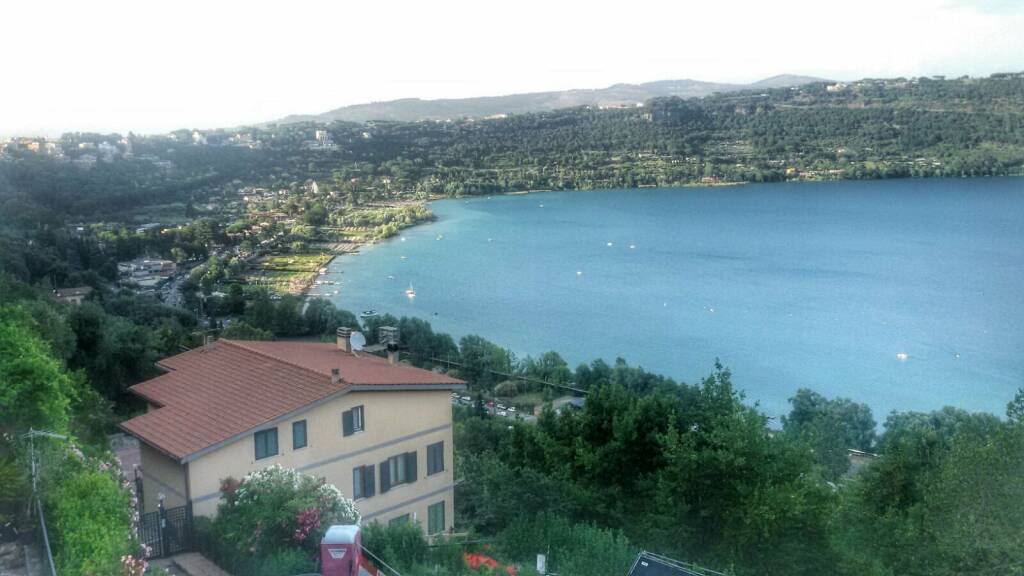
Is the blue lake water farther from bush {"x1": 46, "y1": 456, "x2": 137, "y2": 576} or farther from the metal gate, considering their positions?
bush {"x1": 46, "y1": 456, "x2": 137, "y2": 576}

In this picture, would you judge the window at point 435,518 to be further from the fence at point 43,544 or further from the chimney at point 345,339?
the fence at point 43,544

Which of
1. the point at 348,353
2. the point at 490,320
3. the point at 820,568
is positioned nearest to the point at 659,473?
the point at 820,568

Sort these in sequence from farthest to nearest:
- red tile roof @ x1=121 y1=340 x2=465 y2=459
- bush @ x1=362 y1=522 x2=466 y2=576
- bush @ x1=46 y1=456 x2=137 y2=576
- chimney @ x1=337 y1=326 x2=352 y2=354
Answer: chimney @ x1=337 y1=326 x2=352 y2=354 < red tile roof @ x1=121 y1=340 x2=465 y2=459 < bush @ x1=362 y1=522 x2=466 y2=576 < bush @ x1=46 y1=456 x2=137 y2=576

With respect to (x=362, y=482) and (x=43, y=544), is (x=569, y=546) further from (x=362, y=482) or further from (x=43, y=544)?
(x=43, y=544)

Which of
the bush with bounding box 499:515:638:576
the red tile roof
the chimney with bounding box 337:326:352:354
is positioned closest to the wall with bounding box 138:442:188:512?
the red tile roof

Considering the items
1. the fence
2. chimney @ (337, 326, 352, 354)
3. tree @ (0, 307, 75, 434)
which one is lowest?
chimney @ (337, 326, 352, 354)

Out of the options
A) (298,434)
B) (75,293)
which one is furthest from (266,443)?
(75,293)
